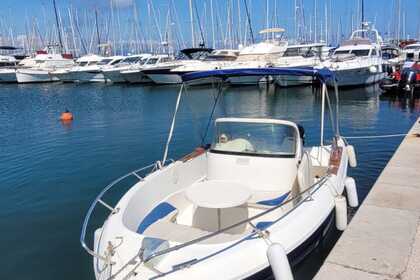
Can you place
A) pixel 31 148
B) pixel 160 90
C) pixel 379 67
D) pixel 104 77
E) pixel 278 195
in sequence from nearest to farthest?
pixel 278 195 → pixel 31 148 → pixel 379 67 → pixel 160 90 → pixel 104 77

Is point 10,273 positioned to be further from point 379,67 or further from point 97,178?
point 379,67

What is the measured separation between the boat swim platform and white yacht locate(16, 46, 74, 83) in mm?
45979

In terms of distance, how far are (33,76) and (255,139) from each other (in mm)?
45364

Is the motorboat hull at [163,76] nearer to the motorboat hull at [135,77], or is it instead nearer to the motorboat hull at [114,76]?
the motorboat hull at [135,77]

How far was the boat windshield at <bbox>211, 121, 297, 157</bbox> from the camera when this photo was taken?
5.88 meters

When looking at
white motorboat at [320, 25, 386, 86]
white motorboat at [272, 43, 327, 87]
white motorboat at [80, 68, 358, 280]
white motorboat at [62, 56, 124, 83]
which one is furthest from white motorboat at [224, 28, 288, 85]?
white motorboat at [80, 68, 358, 280]

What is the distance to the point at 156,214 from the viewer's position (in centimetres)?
544

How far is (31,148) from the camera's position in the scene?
14.1 meters

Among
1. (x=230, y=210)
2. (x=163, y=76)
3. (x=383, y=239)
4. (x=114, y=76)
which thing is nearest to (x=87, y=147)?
(x=230, y=210)

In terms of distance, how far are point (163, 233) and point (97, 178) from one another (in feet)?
19.2

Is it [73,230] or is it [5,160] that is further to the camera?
[5,160]

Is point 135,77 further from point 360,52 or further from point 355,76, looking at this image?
point 355,76

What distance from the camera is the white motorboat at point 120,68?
40.4m

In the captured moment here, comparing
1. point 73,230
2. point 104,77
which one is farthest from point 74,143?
point 104,77
